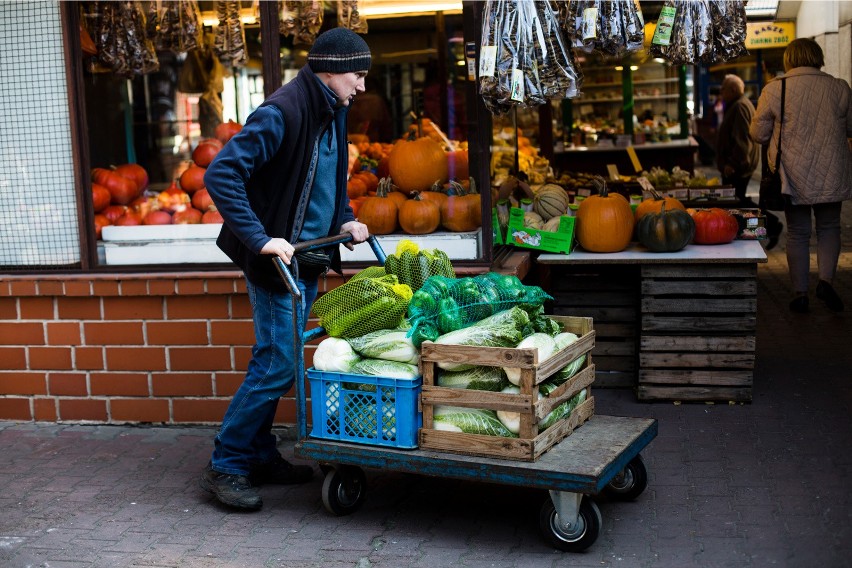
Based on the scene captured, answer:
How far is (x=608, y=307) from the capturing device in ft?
20.3

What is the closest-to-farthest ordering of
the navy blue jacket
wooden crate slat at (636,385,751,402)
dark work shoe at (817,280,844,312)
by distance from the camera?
the navy blue jacket < wooden crate slat at (636,385,751,402) < dark work shoe at (817,280,844,312)

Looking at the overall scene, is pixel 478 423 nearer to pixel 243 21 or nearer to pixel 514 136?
pixel 243 21

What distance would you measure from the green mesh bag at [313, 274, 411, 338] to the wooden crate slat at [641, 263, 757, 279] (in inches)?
77.2

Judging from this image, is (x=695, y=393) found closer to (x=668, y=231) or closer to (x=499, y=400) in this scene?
(x=668, y=231)

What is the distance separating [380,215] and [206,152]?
128 cm

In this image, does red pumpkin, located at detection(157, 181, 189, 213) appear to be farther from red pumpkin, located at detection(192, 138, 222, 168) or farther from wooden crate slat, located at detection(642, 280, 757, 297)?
wooden crate slat, located at detection(642, 280, 757, 297)

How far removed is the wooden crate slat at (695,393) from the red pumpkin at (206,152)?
284cm

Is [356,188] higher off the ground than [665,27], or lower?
lower

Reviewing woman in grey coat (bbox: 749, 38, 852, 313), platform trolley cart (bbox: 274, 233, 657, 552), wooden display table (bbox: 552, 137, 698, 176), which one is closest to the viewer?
platform trolley cart (bbox: 274, 233, 657, 552)

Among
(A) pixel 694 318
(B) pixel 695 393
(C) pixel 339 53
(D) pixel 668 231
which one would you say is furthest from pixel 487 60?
(B) pixel 695 393

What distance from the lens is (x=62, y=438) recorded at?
5.73 metres

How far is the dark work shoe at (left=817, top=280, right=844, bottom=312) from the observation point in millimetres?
8086

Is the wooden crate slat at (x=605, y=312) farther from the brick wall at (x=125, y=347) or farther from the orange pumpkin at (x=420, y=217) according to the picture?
the brick wall at (x=125, y=347)

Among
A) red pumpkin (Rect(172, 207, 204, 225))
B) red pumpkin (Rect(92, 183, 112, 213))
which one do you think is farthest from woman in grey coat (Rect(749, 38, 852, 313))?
red pumpkin (Rect(92, 183, 112, 213))
